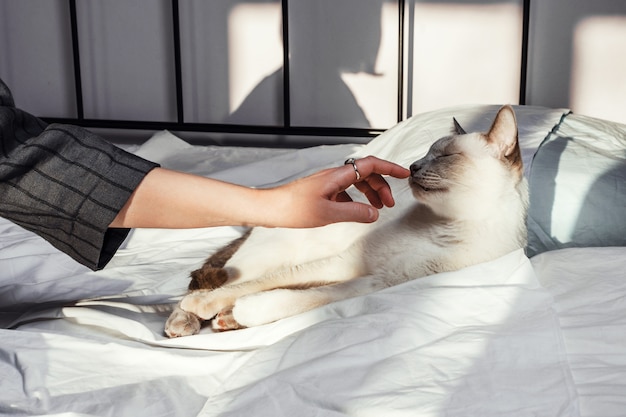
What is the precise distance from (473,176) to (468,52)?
1183 millimetres

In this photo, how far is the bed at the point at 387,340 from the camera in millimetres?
790

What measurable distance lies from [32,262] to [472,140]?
87 centimetres

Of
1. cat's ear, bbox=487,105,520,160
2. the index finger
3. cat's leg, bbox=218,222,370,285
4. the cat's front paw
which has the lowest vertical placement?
the cat's front paw

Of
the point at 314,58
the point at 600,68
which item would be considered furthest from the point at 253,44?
the point at 600,68

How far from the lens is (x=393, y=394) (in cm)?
78

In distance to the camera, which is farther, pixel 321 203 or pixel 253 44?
pixel 253 44

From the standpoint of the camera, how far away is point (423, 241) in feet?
3.50

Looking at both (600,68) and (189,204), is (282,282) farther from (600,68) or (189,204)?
(600,68)

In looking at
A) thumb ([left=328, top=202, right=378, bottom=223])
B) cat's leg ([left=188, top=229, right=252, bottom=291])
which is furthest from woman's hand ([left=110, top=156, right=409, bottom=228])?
cat's leg ([left=188, top=229, right=252, bottom=291])

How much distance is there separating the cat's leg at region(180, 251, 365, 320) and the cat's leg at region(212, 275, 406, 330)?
0.09ft

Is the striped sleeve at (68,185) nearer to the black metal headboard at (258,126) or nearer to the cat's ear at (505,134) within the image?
the cat's ear at (505,134)

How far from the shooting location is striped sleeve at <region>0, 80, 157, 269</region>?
3.03 ft

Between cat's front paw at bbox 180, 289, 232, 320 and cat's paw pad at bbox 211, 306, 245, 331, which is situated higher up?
cat's front paw at bbox 180, 289, 232, 320

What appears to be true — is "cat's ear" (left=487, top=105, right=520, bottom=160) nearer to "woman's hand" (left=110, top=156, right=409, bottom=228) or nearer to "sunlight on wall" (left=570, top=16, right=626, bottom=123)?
"woman's hand" (left=110, top=156, right=409, bottom=228)
